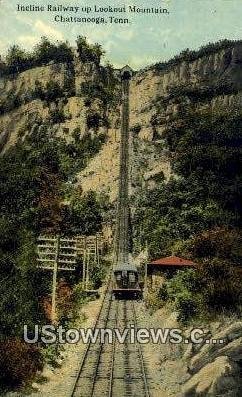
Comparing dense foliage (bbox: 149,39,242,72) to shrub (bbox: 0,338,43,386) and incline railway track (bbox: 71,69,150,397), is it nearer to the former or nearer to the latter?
incline railway track (bbox: 71,69,150,397)

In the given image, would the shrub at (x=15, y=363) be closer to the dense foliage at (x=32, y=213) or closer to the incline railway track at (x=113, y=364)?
the dense foliage at (x=32, y=213)

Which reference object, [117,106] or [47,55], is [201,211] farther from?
[47,55]

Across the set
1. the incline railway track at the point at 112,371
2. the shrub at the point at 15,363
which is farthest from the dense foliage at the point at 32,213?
the incline railway track at the point at 112,371

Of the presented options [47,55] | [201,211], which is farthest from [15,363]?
[47,55]

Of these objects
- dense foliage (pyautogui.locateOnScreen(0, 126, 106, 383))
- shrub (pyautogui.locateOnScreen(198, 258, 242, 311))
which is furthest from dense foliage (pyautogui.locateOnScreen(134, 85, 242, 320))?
dense foliage (pyautogui.locateOnScreen(0, 126, 106, 383))

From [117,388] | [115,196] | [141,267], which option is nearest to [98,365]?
[117,388]

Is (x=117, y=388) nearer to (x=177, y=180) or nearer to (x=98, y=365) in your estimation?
(x=98, y=365)
